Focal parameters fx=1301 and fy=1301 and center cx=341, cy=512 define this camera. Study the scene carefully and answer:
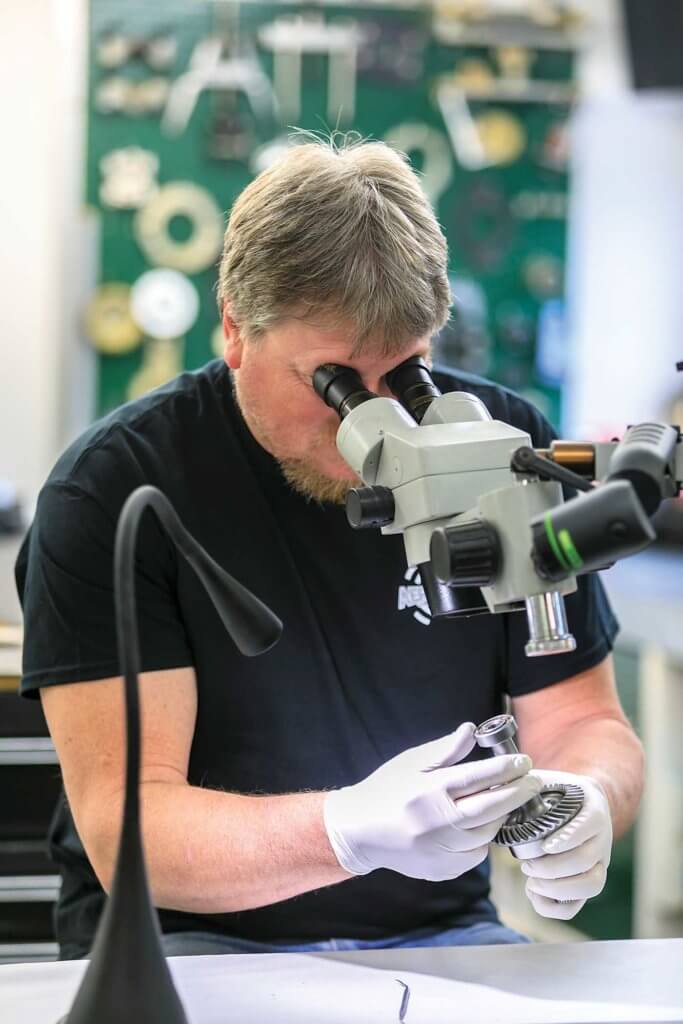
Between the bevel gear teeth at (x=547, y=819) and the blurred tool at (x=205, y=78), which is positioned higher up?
the blurred tool at (x=205, y=78)

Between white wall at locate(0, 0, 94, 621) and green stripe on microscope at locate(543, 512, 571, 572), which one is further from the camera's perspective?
white wall at locate(0, 0, 94, 621)

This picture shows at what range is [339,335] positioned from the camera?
138 cm

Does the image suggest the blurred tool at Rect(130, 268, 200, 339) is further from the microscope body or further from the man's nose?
the microscope body

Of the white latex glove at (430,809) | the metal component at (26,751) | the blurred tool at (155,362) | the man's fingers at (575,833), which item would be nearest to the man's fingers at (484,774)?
the white latex glove at (430,809)

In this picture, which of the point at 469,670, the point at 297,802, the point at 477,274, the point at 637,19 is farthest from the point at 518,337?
the point at 297,802

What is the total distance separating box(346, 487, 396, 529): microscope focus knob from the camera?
112 centimetres

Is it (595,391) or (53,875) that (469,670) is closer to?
(53,875)

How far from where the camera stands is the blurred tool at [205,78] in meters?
4.04

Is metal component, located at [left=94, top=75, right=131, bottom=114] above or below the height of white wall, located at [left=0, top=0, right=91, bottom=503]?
above

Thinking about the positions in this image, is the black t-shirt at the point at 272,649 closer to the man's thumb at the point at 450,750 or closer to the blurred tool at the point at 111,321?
the man's thumb at the point at 450,750

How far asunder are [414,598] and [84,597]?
0.40m

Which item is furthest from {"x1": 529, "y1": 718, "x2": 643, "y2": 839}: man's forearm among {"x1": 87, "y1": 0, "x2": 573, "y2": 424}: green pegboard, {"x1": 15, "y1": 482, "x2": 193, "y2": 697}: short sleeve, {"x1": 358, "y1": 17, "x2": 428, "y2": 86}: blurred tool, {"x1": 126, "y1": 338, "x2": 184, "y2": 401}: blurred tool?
{"x1": 358, "y1": 17, "x2": 428, "y2": 86}: blurred tool

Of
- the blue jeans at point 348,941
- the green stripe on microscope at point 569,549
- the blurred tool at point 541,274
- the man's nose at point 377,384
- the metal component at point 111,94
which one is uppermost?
the metal component at point 111,94

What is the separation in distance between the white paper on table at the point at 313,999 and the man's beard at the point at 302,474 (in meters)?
0.56
